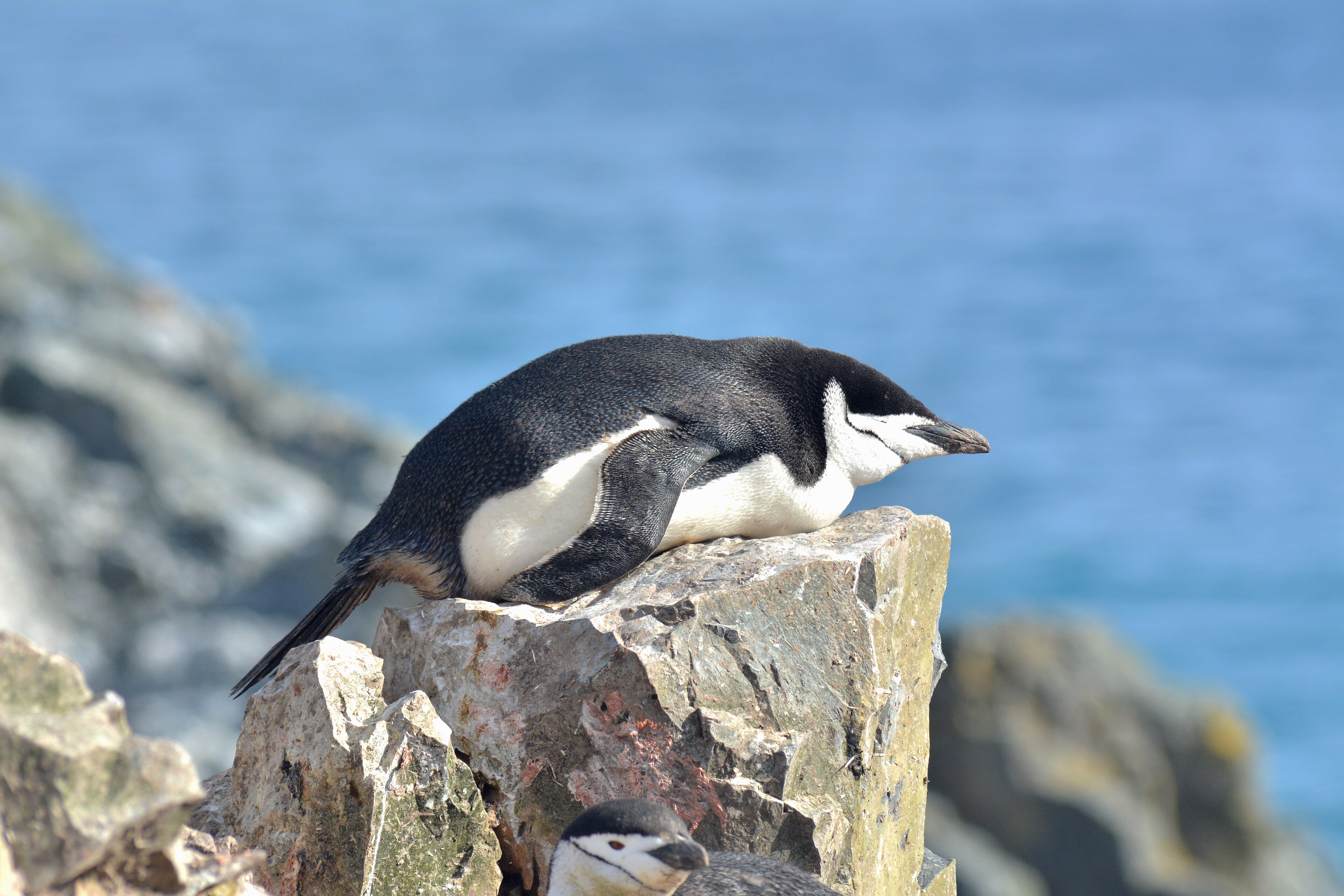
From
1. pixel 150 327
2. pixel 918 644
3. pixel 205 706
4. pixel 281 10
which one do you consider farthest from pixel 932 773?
pixel 281 10

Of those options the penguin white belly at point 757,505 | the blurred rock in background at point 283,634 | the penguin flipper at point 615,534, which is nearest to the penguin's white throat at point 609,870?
the penguin flipper at point 615,534

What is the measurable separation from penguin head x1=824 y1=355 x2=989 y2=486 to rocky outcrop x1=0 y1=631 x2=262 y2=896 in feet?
8.05

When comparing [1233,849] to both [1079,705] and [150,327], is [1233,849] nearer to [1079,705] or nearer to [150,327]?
[1079,705]

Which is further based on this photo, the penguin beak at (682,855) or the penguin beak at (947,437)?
the penguin beak at (947,437)

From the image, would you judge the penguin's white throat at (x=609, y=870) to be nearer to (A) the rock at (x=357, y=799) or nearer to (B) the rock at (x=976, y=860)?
(A) the rock at (x=357, y=799)

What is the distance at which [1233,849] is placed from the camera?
36.1ft

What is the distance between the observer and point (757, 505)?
14.7ft

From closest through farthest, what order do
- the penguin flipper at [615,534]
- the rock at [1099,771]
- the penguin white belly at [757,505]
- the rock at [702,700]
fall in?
the rock at [702,700] < the penguin flipper at [615,534] < the penguin white belly at [757,505] < the rock at [1099,771]

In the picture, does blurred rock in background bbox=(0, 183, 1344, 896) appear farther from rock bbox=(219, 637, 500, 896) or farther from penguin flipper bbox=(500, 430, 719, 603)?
rock bbox=(219, 637, 500, 896)

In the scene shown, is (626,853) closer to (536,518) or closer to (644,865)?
(644,865)

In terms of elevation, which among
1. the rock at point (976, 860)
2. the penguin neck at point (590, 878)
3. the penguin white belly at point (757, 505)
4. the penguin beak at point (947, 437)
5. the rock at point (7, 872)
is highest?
the penguin beak at point (947, 437)

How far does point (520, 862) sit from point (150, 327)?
1331 centimetres

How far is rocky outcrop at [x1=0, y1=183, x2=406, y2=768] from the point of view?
11.4 metres

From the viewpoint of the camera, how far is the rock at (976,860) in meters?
9.25
